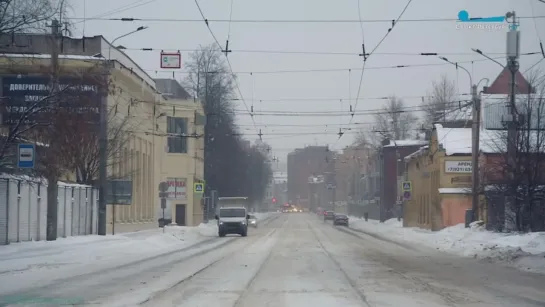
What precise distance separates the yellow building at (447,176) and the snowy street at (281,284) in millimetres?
29483

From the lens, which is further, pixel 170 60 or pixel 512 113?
pixel 170 60

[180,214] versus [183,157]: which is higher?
[183,157]

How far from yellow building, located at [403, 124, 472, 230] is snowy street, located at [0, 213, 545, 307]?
29.5 m

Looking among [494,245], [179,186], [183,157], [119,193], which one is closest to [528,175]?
[494,245]

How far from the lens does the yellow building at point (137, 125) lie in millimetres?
36469

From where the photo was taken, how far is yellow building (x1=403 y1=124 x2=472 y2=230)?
56.5 m

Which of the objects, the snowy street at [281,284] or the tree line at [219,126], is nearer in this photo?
the snowy street at [281,284]

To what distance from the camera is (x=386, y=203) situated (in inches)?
3780

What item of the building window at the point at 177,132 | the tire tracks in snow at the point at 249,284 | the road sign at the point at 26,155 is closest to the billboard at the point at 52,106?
the road sign at the point at 26,155

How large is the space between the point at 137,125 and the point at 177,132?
58.0 ft

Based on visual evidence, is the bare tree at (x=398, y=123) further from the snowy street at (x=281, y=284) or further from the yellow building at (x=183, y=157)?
the snowy street at (x=281, y=284)

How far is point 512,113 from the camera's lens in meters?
35.2

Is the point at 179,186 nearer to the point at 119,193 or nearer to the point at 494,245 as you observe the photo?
the point at 119,193

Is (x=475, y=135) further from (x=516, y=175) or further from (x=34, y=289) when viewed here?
(x=34, y=289)
